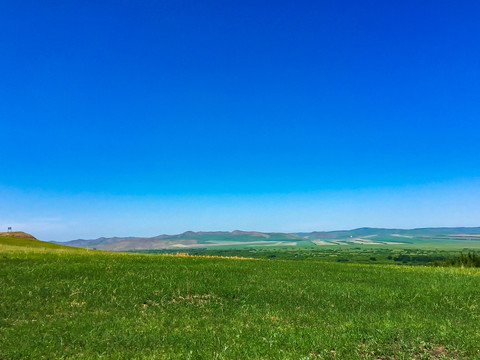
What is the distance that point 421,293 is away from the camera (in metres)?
20.4

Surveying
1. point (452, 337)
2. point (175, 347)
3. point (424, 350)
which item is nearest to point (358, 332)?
point (424, 350)

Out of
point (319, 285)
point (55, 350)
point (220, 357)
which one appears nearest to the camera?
point (220, 357)

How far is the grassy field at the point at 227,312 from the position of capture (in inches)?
437

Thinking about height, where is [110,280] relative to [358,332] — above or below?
above

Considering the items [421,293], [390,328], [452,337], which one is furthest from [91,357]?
[421,293]

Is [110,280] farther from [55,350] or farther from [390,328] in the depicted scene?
[390,328]

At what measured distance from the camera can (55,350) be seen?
35.9 feet

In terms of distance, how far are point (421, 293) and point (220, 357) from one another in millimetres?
16367

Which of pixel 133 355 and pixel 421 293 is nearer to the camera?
pixel 133 355

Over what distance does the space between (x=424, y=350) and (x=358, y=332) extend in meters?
2.33

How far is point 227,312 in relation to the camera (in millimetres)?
16156

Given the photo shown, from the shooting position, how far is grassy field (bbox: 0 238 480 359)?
11.1 meters

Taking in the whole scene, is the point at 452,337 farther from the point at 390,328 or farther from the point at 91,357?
the point at 91,357

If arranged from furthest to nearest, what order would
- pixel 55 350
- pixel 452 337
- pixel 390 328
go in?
1. pixel 390 328
2. pixel 452 337
3. pixel 55 350
